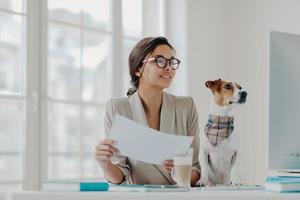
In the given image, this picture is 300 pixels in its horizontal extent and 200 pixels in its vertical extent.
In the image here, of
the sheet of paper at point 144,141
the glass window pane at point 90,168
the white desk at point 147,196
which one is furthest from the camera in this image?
the glass window pane at point 90,168

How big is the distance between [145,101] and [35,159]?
1179 mm

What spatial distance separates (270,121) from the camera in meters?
1.35

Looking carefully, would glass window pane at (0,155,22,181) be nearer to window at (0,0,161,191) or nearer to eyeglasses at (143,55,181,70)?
window at (0,0,161,191)

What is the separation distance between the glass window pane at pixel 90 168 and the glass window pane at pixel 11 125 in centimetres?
58

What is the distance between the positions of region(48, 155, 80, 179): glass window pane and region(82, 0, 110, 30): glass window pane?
0.89m

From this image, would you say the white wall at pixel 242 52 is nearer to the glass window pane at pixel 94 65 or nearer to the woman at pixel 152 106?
the glass window pane at pixel 94 65

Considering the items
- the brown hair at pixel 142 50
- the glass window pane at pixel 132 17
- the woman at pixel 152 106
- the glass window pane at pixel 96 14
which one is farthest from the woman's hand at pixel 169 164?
the glass window pane at pixel 132 17

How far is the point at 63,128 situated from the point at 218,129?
198 centimetres

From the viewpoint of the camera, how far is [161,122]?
2.12m

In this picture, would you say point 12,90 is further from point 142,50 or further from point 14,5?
point 142,50

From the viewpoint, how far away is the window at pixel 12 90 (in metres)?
3.02

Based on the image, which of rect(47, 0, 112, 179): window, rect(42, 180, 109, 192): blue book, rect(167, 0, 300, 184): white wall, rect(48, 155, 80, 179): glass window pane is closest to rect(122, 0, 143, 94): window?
rect(47, 0, 112, 179): window

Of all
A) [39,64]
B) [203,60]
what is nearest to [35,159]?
[39,64]

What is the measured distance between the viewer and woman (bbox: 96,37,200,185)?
2.04 metres
